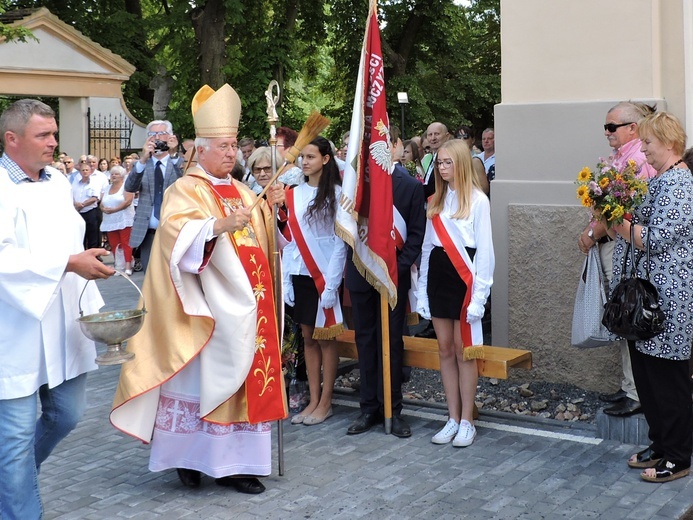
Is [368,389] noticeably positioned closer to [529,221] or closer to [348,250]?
[348,250]

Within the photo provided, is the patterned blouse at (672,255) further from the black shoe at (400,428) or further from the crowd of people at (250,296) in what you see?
the black shoe at (400,428)

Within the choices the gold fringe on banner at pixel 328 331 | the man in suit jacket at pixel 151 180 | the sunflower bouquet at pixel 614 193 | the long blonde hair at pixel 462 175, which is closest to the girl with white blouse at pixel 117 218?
the man in suit jacket at pixel 151 180

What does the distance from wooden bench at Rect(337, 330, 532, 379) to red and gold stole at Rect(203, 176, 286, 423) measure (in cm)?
152

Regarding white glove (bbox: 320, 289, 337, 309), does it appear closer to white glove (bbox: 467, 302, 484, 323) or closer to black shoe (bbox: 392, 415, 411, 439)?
black shoe (bbox: 392, 415, 411, 439)

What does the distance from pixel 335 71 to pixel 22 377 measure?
26604 mm

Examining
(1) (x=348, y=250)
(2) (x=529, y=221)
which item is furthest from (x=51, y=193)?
(2) (x=529, y=221)

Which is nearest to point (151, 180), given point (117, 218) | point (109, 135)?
point (117, 218)

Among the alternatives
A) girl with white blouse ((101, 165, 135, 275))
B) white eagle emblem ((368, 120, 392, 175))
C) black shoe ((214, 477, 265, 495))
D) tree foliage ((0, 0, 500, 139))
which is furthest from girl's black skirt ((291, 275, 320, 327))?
tree foliage ((0, 0, 500, 139))

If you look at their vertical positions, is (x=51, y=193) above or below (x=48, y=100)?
below

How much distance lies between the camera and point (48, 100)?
26.2 m

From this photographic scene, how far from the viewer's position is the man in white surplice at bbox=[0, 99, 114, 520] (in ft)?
13.5

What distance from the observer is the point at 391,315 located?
6461 mm

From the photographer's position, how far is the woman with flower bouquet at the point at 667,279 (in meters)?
5.05

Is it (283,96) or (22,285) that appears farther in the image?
(283,96)
